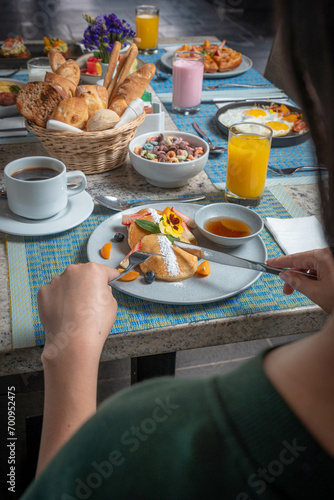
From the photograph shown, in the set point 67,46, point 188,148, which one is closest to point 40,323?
point 188,148

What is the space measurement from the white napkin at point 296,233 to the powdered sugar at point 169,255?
0.27 meters

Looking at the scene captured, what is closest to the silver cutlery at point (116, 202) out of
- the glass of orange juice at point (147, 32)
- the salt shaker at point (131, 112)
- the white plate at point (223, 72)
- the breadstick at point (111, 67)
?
the salt shaker at point (131, 112)

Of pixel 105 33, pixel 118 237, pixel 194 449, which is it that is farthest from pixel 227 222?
pixel 105 33

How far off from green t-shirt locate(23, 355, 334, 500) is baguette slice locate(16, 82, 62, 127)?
1067mm

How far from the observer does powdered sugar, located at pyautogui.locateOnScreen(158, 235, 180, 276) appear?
100 centimetres

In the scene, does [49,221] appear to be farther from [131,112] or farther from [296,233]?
[296,233]

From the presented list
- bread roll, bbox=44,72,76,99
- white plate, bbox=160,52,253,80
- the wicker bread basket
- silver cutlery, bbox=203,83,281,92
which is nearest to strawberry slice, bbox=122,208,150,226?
the wicker bread basket

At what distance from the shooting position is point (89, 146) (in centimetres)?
135

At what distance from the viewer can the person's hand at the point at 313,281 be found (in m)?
0.92

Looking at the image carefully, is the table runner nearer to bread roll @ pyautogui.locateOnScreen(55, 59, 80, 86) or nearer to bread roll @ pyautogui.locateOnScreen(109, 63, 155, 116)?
bread roll @ pyautogui.locateOnScreen(109, 63, 155, 116)

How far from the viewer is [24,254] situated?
3.60 ft

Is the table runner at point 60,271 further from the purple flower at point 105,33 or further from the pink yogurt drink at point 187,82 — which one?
the purple flower at point 105,33

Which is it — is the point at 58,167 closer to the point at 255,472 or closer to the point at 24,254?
the point at 24,254

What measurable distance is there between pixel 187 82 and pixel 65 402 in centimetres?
141
